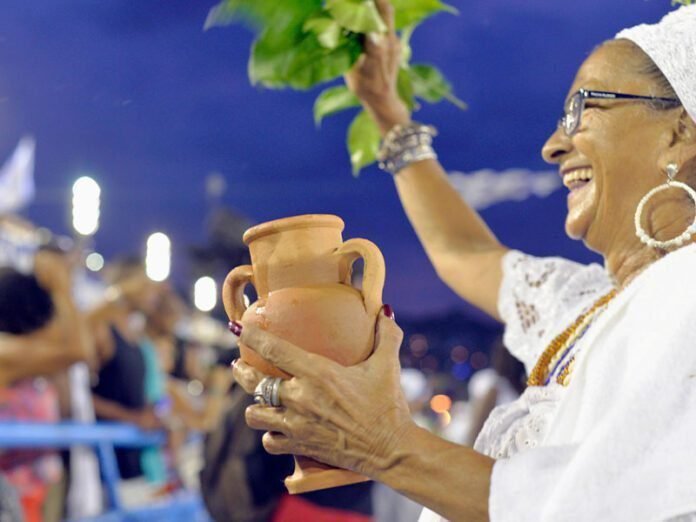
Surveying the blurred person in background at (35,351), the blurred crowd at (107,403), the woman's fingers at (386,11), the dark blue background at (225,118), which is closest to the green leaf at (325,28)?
the woman's fingers at (386,11)

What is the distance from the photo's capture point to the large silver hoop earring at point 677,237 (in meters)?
1.42

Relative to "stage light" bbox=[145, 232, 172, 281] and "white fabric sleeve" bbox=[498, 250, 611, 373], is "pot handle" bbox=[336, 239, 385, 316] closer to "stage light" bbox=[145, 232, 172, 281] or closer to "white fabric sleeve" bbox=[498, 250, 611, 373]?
"white fabric sleeve" bbox=[498, 250, 611, 373]

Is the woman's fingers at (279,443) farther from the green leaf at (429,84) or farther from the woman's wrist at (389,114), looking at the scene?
the green leaf at (429,84)

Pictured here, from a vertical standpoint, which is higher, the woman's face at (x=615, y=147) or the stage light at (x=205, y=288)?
the woman's face at (x=615, y=147)

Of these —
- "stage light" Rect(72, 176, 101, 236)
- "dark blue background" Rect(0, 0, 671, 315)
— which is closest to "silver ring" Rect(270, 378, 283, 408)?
"stage light" Rect(72, 176, 101, 236)

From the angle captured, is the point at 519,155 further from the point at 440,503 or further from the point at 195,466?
the point at 440,503

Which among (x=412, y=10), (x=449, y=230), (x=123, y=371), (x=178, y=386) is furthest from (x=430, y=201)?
(x=178, y=386)

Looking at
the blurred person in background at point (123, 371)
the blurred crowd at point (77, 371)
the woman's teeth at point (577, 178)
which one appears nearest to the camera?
the woman's teeth at point (577, 178)

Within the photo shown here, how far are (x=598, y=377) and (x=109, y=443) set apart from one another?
3404 millimetres

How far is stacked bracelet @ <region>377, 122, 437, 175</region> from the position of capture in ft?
7.30

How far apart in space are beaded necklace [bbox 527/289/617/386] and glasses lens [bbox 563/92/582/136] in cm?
31

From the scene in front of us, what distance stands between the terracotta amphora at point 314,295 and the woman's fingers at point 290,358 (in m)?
0.04

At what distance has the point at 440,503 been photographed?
117 cm

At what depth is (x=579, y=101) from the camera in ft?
5.03
